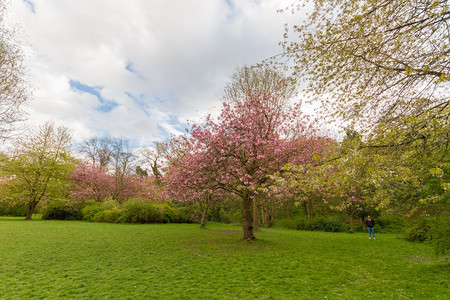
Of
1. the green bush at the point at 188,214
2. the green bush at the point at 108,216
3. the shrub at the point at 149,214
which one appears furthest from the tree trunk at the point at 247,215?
the green bush at the point at 108,216

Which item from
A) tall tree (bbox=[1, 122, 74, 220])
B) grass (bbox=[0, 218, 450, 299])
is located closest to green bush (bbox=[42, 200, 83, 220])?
tall tree (bbox=[1, 122, 74, 220])

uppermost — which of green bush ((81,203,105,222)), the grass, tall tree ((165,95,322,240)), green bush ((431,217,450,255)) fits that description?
tall tree ((165,95,322,240))

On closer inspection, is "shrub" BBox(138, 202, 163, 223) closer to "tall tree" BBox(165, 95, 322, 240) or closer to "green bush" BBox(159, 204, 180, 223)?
"green bush" BBox(159, 204, 180, 223)

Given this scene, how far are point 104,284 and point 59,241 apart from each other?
740 centimetres

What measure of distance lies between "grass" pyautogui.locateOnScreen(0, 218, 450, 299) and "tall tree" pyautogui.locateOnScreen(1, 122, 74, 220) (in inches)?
611

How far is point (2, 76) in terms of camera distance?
11.0 meters

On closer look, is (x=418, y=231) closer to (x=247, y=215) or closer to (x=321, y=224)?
(x=321, y=224)

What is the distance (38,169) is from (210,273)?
25.0 metres

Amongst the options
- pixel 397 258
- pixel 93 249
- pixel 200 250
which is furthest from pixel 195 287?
pixel 397 258

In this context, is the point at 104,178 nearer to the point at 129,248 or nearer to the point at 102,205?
the point at 102,205

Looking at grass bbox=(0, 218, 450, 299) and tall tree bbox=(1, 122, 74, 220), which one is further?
tall tree bbox=(1, 122, 74, 220)

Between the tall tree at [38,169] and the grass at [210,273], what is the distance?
50.9 ft

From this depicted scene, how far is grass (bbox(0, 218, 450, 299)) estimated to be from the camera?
5277mm

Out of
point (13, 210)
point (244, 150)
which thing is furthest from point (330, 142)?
point (13, 210)
